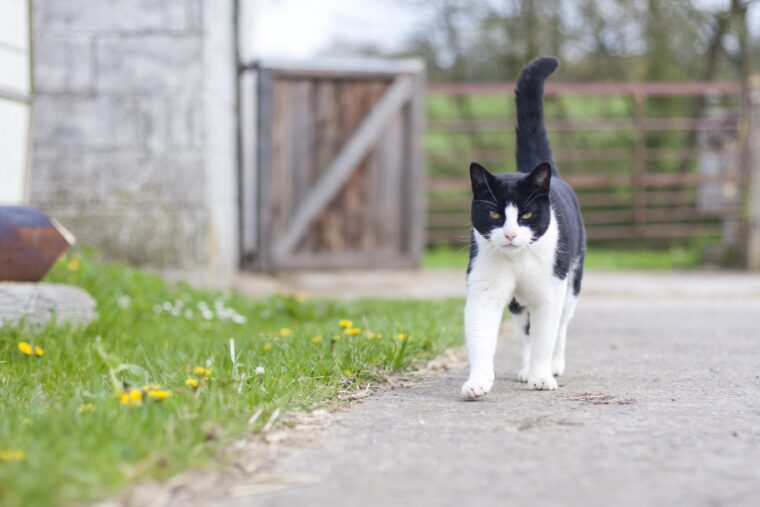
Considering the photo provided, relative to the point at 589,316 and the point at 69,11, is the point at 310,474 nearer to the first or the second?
the point at 589,316

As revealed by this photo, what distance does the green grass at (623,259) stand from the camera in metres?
10.6

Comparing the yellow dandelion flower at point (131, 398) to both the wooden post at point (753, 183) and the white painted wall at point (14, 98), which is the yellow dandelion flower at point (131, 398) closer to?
the white painted wall at point (14, 98)

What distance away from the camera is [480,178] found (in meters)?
3.42

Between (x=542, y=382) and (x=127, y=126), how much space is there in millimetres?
4315

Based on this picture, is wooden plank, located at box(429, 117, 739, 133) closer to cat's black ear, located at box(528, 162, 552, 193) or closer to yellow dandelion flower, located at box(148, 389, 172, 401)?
cat's black ear, located at box(528, 162, 552, 193)

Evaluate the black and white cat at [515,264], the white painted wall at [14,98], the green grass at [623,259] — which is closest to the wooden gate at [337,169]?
the green grass at [623,259]

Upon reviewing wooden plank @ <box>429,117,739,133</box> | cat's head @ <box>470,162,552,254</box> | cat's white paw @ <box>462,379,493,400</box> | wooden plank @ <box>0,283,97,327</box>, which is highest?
wooden plank @ <box>429,117,739,133</box>

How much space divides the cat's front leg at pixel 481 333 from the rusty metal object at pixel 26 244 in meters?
2.38

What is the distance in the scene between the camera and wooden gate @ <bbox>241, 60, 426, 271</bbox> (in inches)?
364

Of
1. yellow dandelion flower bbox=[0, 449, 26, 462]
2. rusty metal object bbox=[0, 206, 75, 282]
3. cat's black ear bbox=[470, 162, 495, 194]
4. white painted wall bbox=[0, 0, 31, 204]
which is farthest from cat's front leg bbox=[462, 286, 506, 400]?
white painted wall bbox=[0, 0, 31, 204]

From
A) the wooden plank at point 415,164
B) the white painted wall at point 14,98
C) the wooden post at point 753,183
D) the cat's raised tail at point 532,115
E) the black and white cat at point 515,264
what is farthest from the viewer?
the wooden post at point 753,183

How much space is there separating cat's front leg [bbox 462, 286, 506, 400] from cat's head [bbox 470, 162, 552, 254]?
19cm

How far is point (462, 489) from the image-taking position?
87.1 inches

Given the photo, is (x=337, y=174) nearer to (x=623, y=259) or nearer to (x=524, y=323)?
(x=623, y=259)
